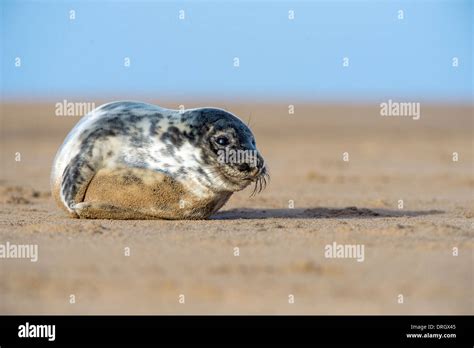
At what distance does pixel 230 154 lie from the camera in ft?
28.6

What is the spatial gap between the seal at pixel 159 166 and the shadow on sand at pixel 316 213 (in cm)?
86

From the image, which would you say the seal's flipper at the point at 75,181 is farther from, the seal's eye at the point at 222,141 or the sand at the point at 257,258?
the seal's eye at the point at 222,141

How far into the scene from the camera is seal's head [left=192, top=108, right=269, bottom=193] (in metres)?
8.65

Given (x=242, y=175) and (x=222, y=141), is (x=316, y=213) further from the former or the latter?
(x=222, y=141)

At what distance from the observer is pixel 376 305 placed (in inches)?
227

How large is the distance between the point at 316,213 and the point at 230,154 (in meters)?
1.93

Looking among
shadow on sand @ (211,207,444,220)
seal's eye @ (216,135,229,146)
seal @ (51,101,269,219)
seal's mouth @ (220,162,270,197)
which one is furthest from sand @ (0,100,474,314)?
seal's eye @ (216,135,229,146)

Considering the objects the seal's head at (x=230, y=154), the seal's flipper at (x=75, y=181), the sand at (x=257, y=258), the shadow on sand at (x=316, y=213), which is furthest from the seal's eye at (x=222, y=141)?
the seal's flipper at (x=75, y=181)

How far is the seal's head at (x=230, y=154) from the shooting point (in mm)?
8648

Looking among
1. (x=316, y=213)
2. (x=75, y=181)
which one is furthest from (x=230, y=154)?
(x=316, y=213)

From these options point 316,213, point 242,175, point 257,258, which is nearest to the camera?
point 257,258

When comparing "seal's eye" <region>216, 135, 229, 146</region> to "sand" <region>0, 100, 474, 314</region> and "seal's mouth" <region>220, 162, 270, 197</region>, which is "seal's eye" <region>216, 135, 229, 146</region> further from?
"sand" <region>0, 100, 474, 314</region>

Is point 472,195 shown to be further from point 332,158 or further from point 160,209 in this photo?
point 332,158

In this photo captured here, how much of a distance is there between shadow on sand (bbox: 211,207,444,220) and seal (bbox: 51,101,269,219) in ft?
2.83
